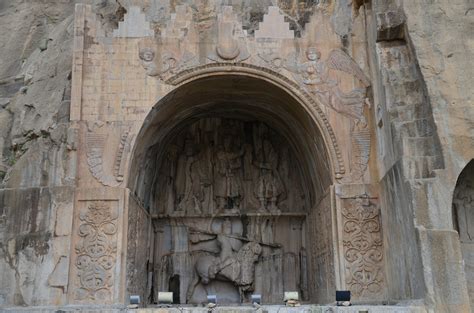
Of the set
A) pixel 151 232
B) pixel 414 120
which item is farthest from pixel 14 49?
pixel 414 120

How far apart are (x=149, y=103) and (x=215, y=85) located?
69.0 inches

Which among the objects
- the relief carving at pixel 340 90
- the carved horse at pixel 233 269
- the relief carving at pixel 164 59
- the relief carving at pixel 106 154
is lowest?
the carved horse at pixel 233 269

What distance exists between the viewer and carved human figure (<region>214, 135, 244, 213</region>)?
14891mm

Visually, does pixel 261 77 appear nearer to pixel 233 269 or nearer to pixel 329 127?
pixel 329 127

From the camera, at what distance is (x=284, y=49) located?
479 inches

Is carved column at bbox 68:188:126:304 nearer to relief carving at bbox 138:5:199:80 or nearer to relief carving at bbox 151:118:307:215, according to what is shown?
relief carving at bbox 138:5:199:80

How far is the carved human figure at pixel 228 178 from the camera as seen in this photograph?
14.9 m

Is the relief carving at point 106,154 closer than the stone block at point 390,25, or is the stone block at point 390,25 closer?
the stone block at point 390,25

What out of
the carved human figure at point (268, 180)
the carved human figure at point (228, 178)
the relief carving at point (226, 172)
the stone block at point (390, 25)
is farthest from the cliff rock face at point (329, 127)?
the carved human figure at point (228, 178)

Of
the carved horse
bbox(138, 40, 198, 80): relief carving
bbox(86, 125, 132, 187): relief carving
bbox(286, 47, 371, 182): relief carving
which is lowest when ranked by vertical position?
the carved horse

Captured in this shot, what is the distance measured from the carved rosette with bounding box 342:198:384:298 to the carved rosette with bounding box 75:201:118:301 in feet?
15.2

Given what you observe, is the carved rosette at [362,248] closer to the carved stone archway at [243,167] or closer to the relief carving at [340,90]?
the carved stone archway at [243,167]

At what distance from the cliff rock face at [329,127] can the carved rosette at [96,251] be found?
13 centimetres

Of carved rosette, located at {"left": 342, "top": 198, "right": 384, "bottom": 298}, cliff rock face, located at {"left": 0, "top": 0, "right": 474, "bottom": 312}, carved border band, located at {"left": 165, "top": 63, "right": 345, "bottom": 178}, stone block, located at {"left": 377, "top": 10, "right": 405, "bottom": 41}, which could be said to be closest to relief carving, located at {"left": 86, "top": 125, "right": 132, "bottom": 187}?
cliff rock face, located at {"left": 0, "top": 0, "right": 474, "bottom": 312}
